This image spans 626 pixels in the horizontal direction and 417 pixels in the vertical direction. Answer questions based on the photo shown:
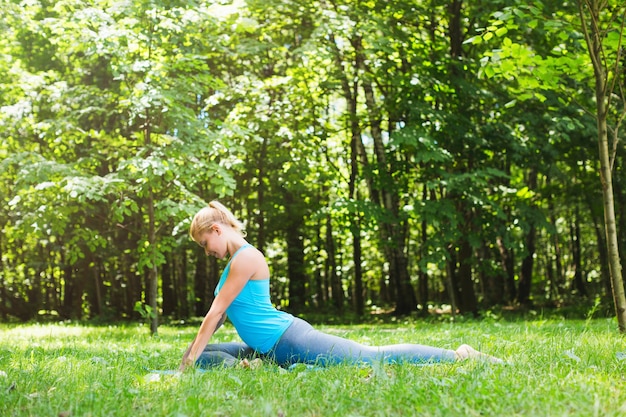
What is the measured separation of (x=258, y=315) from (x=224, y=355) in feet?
1.49

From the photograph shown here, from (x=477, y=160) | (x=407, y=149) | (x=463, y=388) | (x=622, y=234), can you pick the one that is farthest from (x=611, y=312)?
(x=463, y=388)

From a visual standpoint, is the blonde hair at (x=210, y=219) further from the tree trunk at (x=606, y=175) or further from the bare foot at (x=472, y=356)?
the tree trunk at (x=606, y=175)

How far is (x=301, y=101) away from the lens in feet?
57.2

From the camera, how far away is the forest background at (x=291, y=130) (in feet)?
33.9

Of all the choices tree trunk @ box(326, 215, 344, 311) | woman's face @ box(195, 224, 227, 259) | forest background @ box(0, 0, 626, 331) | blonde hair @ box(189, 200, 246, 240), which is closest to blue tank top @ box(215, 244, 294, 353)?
woman's face @ box(195, 224, 227, 259)

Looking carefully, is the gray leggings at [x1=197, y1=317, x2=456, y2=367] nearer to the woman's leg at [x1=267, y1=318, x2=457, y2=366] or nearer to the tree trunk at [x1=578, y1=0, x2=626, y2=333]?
the woman's leg at [x1=267, y1=318, x2=457, y2=366]

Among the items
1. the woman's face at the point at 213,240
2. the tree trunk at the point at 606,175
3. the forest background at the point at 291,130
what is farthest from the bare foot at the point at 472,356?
the forest background at the point at 291,130

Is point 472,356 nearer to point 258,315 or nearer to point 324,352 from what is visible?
point 324,352

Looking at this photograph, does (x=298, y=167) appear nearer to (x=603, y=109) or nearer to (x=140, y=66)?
(x=140, y=66)

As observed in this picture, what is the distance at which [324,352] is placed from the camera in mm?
4871

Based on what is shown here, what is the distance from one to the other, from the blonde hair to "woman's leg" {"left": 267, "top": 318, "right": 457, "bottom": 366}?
1.00 meters

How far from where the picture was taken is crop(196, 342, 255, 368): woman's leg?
4.96 m

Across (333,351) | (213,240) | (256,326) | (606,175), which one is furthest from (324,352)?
(606,175)

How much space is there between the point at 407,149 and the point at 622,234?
25.9 feet
